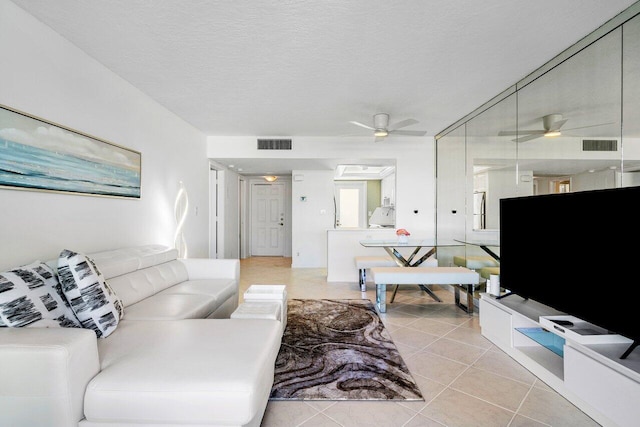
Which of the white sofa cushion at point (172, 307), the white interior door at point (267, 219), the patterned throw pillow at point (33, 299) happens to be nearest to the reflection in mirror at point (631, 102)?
the white sofa cushion at point (172, 307)

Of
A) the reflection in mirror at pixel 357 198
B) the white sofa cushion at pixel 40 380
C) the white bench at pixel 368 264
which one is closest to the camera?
the white sofa cushion at pixel 40 380

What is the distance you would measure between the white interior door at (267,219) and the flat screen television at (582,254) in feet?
20.3

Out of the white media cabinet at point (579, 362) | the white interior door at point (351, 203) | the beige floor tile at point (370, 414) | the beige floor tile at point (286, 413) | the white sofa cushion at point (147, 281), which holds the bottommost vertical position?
the beige floor tile at point (286, 413)

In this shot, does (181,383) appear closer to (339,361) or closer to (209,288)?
(339,361)

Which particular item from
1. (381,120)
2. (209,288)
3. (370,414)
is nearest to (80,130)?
(209,288)

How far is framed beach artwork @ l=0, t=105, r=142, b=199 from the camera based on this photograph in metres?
1.87

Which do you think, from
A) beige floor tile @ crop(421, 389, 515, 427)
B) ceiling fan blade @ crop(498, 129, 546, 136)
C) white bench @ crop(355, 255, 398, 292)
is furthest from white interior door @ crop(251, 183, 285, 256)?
beige floor tile @ crop(421, 389, 515, 427)

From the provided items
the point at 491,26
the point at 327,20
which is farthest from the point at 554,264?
the point at 327,20

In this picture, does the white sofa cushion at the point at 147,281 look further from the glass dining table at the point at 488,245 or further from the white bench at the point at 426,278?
the glass dining table at the point at 488,245

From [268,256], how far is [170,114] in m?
4.95

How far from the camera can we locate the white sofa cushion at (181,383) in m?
1.22

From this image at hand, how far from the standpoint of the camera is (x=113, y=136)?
2.80 meters

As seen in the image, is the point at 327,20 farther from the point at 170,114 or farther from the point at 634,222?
the point at 170,114

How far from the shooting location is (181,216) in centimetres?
417
